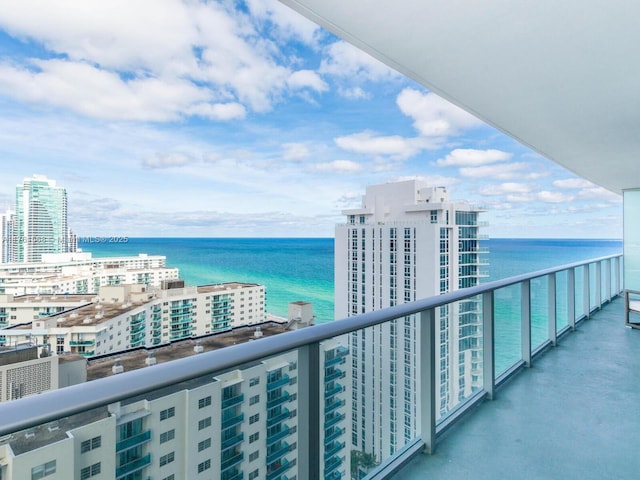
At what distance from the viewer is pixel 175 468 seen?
1040mm

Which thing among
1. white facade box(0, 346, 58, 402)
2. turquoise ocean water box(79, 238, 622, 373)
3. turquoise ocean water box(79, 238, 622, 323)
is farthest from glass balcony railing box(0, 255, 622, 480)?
A: turquoise ocean water box(79, 238, 622, 323)

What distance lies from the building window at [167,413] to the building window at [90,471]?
18 centimetres

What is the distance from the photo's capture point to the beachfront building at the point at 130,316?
8570 mm

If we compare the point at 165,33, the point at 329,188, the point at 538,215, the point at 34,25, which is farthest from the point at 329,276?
the point at 34,25

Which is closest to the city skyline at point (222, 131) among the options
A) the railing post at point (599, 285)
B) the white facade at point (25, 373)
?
the railing post at point (599, 285)

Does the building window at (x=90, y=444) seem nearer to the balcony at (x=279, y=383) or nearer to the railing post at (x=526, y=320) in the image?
the balcony at (x=279, y=383)

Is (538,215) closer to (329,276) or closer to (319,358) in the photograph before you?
(329,276)

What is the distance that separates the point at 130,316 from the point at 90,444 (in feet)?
38.0

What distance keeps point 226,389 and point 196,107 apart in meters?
45.8

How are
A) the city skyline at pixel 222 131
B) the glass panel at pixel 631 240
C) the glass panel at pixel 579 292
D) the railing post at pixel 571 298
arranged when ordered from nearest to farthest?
the railing post at pixel 571 298, the glass panel at pixel 579 292, the glass panel at pixel 631 240, the city skyline at pixel 222 131

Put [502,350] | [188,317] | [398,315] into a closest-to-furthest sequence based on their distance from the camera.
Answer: [398,315]
[502,350]
[188,317]

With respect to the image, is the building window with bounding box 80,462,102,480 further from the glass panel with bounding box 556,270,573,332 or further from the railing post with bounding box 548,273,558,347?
the glass panel with bounding box 556,270,573,332

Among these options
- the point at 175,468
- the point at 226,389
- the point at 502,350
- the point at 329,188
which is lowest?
the point at 502,350

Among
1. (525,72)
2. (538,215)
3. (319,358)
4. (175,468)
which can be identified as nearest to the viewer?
(175,468)
